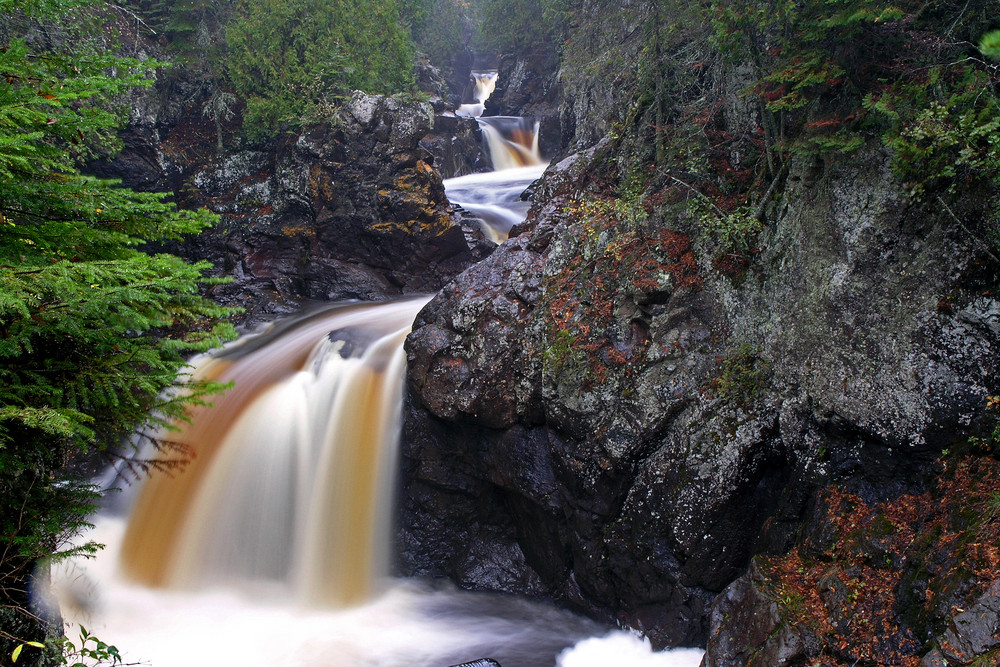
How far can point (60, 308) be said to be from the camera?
3.01 metres

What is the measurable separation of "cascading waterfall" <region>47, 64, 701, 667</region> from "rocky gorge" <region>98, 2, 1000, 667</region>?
20.2 inches

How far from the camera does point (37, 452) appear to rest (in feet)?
11.1

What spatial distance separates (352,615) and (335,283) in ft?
29.3

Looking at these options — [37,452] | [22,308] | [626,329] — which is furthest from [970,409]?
[37,452]

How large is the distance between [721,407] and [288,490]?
6.00 metres

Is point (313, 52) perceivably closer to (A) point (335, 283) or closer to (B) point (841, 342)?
(A) point (335, 283)

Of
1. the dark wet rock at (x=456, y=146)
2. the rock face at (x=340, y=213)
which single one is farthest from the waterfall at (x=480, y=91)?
the rock face at (x=340, y=213)

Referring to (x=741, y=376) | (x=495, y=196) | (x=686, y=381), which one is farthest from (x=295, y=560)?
(x=495, y=196)

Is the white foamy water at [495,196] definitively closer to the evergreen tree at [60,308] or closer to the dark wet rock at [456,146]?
the dark wet rock at [456,146]

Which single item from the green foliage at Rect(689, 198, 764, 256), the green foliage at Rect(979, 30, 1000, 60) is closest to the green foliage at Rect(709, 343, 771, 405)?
the green foliage at Rect(689, 198, 764, 256)

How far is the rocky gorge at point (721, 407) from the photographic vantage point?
14.7 feet

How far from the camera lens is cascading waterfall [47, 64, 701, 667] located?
22.0 ft

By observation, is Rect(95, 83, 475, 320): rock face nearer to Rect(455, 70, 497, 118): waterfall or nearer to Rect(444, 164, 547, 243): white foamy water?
Rect(444, 164, 547, 243): white foamy water

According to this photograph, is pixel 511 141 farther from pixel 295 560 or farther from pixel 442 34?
pixel 295 560
